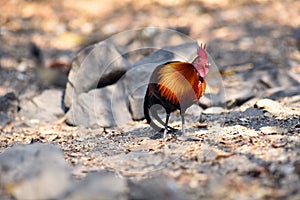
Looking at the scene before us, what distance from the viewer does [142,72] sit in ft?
20.8

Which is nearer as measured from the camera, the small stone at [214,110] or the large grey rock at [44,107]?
the small stone at [214,110]

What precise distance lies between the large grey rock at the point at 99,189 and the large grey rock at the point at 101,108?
287 cm

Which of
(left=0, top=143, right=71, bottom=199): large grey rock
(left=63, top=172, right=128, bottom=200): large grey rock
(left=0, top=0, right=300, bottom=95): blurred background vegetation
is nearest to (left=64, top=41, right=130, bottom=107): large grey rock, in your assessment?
(left=0, top=0, right=300, bottom=95): blurred background vegetation

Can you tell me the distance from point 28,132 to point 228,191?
3.51 meters

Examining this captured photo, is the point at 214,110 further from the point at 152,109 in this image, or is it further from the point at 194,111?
the point at 152,109

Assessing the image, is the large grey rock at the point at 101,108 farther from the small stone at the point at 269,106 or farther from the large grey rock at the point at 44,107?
the small stone at the point at 269,106

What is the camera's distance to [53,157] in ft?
11.5

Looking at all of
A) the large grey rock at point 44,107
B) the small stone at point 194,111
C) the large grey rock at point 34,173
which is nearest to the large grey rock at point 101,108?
the large grey rock at point 44,107

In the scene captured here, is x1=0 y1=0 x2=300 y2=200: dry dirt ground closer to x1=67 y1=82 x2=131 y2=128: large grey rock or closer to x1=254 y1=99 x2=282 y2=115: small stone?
x1=254 y1=99 x2=282 y2=115: small stone

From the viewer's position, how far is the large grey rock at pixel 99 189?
2980 millimetres

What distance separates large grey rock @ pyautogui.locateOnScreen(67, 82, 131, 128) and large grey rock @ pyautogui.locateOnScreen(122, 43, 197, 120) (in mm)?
127

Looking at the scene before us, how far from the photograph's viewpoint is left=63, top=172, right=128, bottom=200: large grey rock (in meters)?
2.98

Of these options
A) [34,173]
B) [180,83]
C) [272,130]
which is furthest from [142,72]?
[34,173]

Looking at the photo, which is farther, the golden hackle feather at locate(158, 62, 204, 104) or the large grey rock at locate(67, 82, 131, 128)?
the large grey rock at locate(67, 82, 131, 128)
